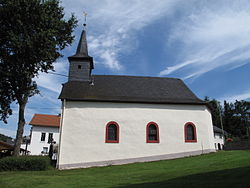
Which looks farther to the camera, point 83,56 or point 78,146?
point 83,56

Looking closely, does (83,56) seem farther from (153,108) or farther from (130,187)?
(130,187)

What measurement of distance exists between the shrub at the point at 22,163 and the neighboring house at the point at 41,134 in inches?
1040

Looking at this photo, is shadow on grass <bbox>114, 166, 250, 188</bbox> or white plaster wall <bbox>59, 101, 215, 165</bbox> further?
white plaster wall <bbox>59, 101, 215, 165</bbox>

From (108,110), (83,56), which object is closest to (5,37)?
(83,56)

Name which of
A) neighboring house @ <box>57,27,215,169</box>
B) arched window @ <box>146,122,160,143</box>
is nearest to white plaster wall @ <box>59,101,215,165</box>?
neighboring house @ <box>57,27,215,169</box>

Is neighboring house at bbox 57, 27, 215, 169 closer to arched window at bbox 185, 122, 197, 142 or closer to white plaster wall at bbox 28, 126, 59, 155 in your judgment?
arched window at bbox 185, 122, 197, 142

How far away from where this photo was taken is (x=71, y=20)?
1806 cm

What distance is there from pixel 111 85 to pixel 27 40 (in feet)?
29.8

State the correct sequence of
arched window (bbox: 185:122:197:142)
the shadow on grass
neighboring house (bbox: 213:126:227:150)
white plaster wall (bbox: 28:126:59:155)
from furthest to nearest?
1. white plaster wall (bbox: 28:126:59:155)
2. neighboring house (bbox: 213:126:227:150)
3. arched window (bbox: 185:122:197:142)
4. the shadow on grass

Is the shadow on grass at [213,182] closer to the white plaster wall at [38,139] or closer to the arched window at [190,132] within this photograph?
the arched window at [190,132]

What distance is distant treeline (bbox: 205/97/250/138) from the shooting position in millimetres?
60531

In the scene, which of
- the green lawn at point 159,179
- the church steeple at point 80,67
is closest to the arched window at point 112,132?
the green lawn at point 159,179

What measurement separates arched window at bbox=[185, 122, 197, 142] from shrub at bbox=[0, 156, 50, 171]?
1258 centimetres

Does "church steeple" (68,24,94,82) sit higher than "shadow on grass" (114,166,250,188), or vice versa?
"church steeple" (68,24,94,82)
